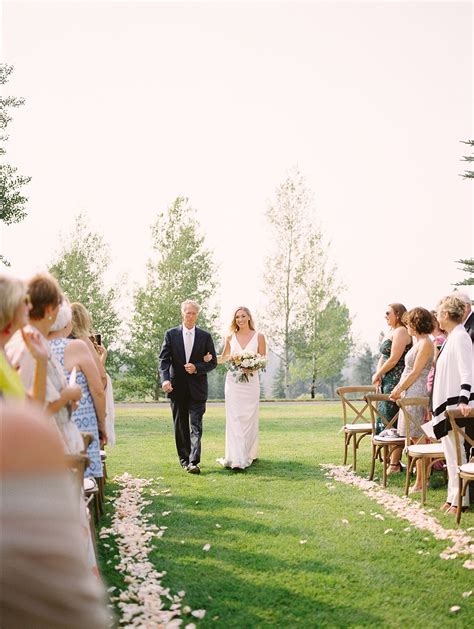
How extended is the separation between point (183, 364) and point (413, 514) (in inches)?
169

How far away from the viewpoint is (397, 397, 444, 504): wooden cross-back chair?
8172 millimetres

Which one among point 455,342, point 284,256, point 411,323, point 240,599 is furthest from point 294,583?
point 284,256

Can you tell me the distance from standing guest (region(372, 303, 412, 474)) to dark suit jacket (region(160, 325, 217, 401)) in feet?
7.96

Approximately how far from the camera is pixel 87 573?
3.89ft

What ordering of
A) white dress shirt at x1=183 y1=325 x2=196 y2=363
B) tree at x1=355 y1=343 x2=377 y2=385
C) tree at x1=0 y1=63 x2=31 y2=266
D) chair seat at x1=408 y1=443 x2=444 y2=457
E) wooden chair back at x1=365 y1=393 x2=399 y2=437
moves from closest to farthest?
1. chair seat at x1=408 y1=443 x2=444 y2=457
2. wooden chair back at x1=365 y1=393 x2=399 y2=437
3. white dress shirt at x1=183 y1=325 x2=196 y2=363
4. tree at x1=0 y1=63 x2=31 y2=266
5. tree at x1=355 y1=343 x2=377 y2=385

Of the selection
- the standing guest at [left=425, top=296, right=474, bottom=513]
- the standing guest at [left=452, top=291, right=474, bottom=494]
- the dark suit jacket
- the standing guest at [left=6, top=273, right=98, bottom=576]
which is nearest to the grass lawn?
the standing guest at [left=425, top=296, right=474, bottom=513]

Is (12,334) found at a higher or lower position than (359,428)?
higher

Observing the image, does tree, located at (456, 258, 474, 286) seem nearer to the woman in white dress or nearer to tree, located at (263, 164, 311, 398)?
tree, located at (263, 164, 311, 398)

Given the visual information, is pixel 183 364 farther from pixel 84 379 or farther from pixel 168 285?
pixel 168 285

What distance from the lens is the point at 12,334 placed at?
117 inches

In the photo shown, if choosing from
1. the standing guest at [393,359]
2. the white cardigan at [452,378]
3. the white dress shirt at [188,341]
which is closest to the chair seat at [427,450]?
Answer: the white cardigan at [452,378]

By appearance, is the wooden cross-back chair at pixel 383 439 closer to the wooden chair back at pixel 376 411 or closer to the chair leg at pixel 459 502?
the wooden chair back at pixel 376 411

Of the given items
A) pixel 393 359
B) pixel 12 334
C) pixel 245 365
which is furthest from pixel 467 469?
pixel 12 334

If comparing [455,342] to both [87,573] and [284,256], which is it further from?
[284,256]
